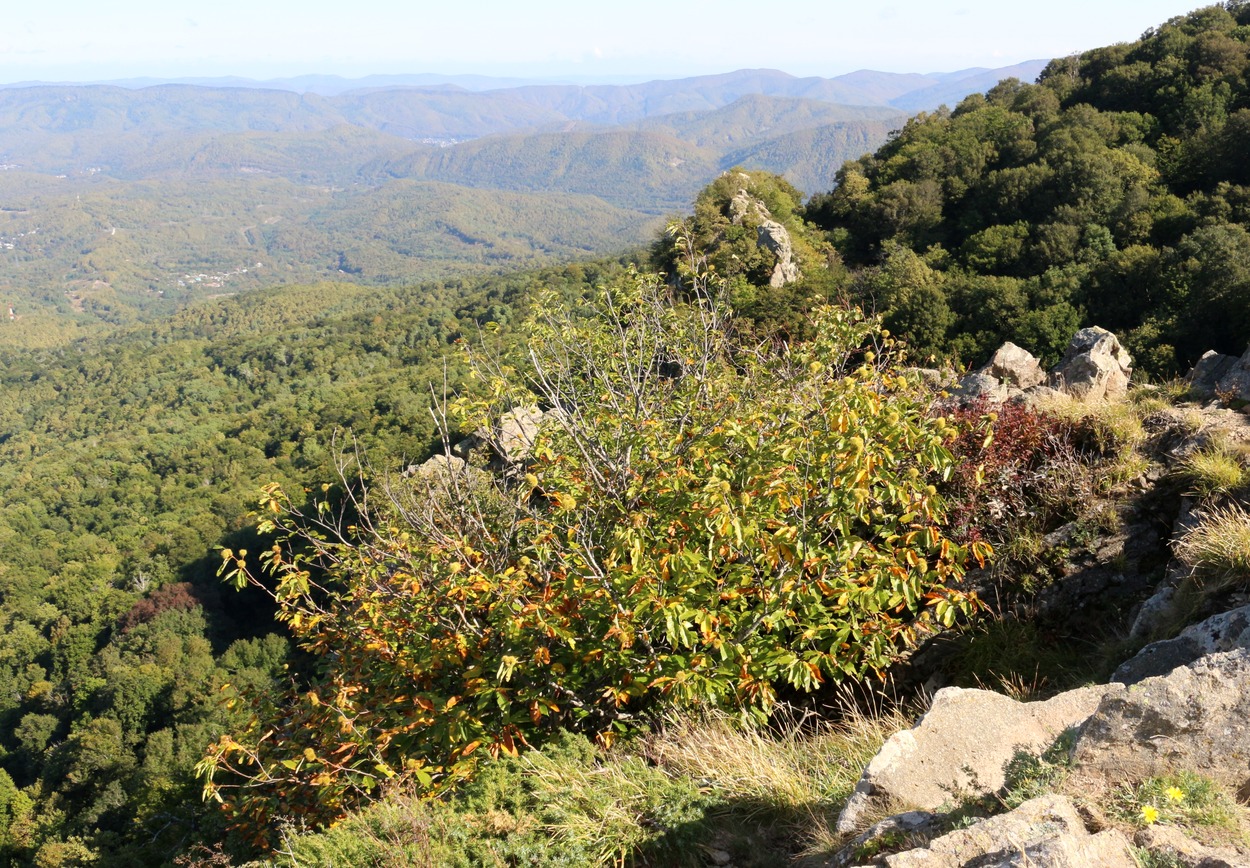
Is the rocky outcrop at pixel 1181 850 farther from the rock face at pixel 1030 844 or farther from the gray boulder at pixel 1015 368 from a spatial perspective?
the gray boulder at pixel 1015 368

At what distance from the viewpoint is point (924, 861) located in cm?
261

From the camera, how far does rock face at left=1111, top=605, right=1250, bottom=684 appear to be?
3.82m

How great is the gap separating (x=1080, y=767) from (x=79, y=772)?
116 feet

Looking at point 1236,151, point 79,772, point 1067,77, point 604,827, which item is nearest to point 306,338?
point 79,772

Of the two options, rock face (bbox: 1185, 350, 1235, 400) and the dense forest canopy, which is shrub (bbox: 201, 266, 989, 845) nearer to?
the dense forest canopy

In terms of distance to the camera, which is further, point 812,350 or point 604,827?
point 812,350

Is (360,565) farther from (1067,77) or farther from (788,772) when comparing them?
(1067,77)

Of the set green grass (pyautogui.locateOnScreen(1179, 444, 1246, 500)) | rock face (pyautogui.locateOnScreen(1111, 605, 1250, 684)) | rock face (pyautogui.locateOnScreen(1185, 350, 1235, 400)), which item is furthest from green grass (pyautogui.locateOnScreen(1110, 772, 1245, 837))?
rock face (pyautogui.locateOnScreen(1185, 350, 1235, 400))

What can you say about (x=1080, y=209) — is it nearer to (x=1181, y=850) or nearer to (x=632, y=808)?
(x=632, y=808)

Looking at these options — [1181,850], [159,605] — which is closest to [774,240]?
[1181,850]

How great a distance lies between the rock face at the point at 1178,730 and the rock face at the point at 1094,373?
23.9ft

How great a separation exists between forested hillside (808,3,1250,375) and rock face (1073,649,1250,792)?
648 inches

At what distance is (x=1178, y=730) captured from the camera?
2975mm

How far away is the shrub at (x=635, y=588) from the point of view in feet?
15.6
